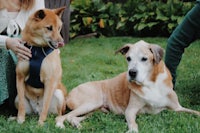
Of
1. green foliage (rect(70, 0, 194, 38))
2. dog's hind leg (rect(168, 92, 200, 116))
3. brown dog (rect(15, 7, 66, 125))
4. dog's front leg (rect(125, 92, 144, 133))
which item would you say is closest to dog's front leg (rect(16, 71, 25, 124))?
brown dog (rect(15, 7, 66, 125))

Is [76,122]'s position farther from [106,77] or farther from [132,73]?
[106,77]

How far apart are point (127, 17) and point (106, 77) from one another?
159 inches

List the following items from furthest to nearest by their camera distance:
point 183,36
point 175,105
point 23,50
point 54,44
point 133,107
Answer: point 183,36, point 175,105, point 133,107, point 23,50, point 54,44

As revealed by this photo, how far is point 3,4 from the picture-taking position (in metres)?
5.01

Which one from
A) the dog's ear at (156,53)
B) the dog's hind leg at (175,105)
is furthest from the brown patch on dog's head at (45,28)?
the dog's hind leg at (175,105)

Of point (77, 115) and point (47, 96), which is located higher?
point (47, 96)

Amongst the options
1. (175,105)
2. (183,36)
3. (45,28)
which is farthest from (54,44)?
(183,36)

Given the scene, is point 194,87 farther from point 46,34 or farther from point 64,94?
point 46,34

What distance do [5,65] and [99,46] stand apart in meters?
4.70

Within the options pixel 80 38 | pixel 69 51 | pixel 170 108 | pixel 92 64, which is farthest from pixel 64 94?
pixel 80 38

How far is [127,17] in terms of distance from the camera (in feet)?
35.3

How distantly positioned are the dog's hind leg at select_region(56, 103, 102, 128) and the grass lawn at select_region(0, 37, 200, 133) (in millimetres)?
60

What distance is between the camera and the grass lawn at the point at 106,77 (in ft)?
14.8

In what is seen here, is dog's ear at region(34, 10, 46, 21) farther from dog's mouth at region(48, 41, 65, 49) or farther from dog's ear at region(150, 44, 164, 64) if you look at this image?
dog's ear at region(150, 44, 164, 64)
